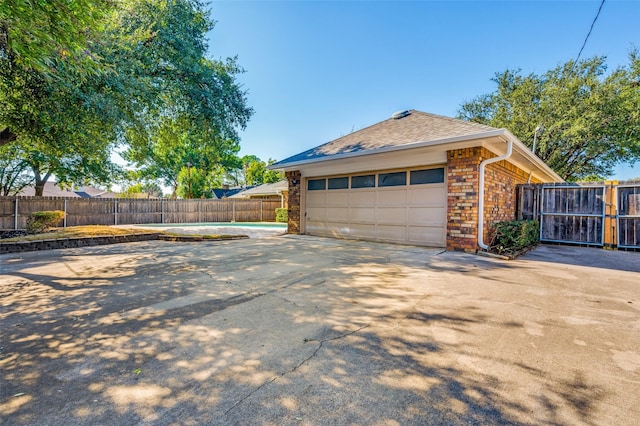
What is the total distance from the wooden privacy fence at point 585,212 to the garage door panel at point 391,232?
4.29 meters

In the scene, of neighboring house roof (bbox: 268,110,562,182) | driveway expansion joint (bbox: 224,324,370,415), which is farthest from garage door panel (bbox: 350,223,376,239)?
driveway expansion joint (bbox: 224,324,370,415)

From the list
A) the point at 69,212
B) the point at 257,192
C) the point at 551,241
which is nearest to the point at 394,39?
the point at 551,241

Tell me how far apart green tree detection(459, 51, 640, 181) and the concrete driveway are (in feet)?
44.3

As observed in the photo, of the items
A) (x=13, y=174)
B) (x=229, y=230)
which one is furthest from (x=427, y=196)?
(x=13, y=174)

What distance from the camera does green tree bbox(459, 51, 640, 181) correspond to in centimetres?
1302

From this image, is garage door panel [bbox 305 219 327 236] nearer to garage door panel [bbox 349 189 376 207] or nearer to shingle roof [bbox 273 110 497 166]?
garage door panel [bbox 349 189 376 207]

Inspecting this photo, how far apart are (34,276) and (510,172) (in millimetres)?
10857

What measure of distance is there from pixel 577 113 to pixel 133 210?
24.9 m

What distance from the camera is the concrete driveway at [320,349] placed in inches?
58.4

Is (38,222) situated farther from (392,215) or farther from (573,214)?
(573,214)

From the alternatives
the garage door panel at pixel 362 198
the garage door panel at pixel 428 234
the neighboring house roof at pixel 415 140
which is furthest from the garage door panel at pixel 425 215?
the neighboring house roof at pixel 415 140

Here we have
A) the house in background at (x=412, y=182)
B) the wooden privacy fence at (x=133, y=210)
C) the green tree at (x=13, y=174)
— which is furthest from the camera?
the green tree at (x=13, y=174)

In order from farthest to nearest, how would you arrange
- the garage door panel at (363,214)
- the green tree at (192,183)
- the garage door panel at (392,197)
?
the green tree at (192,183)
the garage door panel at (363,214)
the garage door panel at (392,197)

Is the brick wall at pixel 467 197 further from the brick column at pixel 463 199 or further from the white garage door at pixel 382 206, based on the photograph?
the white garage door at pixel 382 206
